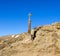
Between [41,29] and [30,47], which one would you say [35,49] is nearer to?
[30,47]

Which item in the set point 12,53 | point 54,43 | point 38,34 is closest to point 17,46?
point 12,53

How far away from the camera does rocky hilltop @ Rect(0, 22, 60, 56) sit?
1900 centimetres

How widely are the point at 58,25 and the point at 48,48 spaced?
290 centimetres

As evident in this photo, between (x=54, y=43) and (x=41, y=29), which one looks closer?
(x=54, y=43)

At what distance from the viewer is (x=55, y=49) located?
61.4 feet

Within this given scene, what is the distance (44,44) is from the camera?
64.2 ft

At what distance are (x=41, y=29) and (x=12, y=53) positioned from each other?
3.97m

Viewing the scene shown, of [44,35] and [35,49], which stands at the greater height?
[44,35]

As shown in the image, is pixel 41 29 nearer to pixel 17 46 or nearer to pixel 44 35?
pixel 44 35

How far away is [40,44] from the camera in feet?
65.2

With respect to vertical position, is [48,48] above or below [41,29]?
below

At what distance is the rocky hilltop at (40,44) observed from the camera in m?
19.0

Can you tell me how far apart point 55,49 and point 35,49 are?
215 centimetres

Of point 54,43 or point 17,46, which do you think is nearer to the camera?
point 54,43
